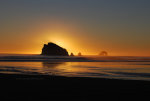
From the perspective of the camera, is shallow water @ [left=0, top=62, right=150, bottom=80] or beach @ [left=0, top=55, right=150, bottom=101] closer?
beach @ [left=0, top=55, right=150, bottom=101]

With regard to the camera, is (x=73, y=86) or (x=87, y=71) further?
(x=87, y=71)

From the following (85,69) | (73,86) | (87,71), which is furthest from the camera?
(85,69)

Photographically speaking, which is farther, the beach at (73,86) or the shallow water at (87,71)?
the shallow water at (87,71)

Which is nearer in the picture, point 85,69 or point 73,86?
point 73,86

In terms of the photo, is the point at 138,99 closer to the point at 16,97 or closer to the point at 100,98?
the point at 100,98

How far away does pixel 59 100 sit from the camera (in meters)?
→ 11.0

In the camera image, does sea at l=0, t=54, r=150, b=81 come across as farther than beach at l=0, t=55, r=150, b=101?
Yes

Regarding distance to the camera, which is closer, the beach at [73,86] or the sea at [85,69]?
the beach at [73,86]

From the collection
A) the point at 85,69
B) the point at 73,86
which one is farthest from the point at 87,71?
the point at 73,86

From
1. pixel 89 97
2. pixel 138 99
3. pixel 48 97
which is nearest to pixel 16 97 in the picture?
pixel 48 97

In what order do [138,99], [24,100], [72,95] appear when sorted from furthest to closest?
[72,95]
[138,99]
[24,100]

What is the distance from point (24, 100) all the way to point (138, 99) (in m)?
6.00

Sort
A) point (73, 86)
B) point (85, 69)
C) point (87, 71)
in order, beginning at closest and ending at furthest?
point (73, 86) → point (87, 71) → point (85, 69)

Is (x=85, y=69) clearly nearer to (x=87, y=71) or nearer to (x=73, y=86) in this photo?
(x=87, y=71)
